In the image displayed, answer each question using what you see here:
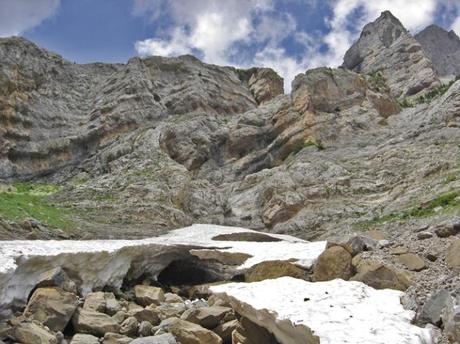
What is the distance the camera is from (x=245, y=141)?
58344 millimetres

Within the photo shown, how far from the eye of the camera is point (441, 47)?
179 meters

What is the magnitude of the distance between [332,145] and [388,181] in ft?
42.6

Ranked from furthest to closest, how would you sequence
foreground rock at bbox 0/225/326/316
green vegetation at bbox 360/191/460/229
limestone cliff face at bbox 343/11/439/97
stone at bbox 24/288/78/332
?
limestone cliff face at bbox 343/11/439/97 → green vegetation at bbox 360/191/460/229 → foreground rock at bbox 0/225/326/316 → stone at bbox 24/288/78/332

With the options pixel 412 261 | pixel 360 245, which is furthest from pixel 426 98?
pixel 412 261

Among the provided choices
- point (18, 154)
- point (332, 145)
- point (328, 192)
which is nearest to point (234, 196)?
point (328, 192)

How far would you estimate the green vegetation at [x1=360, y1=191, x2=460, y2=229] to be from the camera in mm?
27528

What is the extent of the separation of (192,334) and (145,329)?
2078mm

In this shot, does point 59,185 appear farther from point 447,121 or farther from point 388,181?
point 447,121

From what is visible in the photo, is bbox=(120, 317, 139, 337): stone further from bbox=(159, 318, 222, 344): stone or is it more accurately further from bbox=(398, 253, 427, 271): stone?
bbox=(398, 253, 427, 271): stone

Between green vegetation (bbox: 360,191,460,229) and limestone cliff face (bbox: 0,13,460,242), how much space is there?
0.61 m

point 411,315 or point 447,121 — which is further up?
point 447,121

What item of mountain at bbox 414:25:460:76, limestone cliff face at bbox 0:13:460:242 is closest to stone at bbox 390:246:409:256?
limestone cliff face at bbox 0:13:460:242

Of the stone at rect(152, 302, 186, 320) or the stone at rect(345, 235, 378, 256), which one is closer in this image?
the stone at rect(345, 235, 378, 256)

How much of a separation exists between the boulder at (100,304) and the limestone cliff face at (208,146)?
20.4 ft
